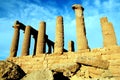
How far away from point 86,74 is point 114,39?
20.3 feet

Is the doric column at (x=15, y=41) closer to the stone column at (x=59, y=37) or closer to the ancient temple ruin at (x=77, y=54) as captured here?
the ancient temple ruin at (x=77, y=54)

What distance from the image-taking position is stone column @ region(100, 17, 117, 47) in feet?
66.3

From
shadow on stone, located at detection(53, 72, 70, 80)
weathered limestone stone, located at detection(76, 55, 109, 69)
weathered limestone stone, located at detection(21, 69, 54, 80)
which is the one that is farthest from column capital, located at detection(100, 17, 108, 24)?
weathered limestone stone, located at detection(21, 69, 54, 80)

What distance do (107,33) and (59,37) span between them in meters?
5.70

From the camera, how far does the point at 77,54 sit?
1997 cm

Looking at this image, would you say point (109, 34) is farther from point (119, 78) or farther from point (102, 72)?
point (119, 78)

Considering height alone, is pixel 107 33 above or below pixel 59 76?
above

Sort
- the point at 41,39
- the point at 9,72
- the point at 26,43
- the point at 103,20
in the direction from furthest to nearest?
the point at 26,43 → the point at 41,39 → the point at 103,20 → the point at 9,72

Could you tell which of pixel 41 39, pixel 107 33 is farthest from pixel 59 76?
pixel 41 39

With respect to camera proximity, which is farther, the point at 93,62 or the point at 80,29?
the point at 80,29

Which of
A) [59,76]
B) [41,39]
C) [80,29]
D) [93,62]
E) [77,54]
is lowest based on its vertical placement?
[59,76]

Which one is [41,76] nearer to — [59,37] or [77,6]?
[59,37]

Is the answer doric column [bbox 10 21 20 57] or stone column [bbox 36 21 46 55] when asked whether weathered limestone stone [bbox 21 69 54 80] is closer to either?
stone column [bbox 36 21 46 55]

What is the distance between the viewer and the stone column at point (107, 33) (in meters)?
20.2
